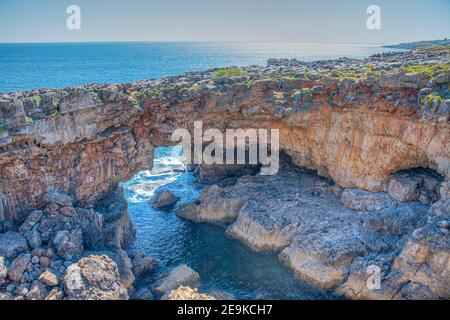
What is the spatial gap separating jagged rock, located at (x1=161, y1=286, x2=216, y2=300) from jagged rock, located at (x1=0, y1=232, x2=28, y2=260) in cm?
1073

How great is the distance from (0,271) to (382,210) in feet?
99.2

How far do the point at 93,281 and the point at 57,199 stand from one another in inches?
352

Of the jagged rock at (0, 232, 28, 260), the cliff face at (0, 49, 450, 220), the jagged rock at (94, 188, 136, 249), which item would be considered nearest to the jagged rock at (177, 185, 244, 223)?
the jagged rock at (94, 188, 136, 249)

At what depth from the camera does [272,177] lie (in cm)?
4112

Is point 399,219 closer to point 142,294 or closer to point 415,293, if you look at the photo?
point 415,293

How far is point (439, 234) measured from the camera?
24016mm

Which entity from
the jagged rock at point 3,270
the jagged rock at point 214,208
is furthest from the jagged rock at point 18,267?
the jagged rock at point 214,208

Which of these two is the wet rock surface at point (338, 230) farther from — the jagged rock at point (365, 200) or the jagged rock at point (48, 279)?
the jagged rock at point (48, 279)

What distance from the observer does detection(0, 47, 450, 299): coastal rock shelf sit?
84.3ft

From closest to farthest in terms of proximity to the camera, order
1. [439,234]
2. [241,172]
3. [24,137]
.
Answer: [439,234]
[24,137]
[241,172]

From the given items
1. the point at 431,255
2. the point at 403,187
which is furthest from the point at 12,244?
the point at 403,187

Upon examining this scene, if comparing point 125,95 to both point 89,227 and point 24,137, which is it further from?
point 89,227

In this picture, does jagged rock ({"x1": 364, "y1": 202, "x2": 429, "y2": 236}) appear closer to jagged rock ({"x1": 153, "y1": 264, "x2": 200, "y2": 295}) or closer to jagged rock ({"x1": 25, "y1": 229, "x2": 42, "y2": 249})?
jagged rock ({"x1": 153, "y1": 264, "x2": 200, "y2": 295})
